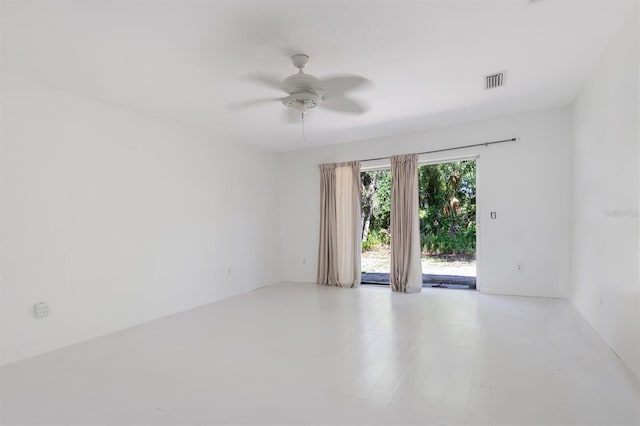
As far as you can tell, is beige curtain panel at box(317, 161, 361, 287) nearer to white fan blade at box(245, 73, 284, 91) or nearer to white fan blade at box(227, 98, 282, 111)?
white fan blade at box(227, 98, 282, 111)

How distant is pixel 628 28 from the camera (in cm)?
218

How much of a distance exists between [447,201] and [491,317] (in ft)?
6.95

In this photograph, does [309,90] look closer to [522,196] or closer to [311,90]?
[311,90]

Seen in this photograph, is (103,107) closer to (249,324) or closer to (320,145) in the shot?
(249,324)

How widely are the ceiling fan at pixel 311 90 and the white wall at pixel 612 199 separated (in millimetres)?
1949

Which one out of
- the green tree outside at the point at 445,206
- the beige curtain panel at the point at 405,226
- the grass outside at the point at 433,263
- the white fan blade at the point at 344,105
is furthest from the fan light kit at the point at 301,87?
the grass outside at the point at 433,263

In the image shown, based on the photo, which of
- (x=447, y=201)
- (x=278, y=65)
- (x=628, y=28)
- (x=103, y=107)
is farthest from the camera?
(x=447, y=201)

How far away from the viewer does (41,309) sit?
2.82 metres

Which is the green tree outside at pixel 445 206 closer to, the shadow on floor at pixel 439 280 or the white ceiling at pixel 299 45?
the shadow on floor at pixel 439 280

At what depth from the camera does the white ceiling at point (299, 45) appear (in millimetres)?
1963

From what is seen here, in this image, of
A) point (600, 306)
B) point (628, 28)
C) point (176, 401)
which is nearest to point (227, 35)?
point (176, 401)

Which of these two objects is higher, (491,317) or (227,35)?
A: (227,35)

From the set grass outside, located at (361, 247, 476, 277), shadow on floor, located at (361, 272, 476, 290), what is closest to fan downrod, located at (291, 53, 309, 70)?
grass outside, located at (361, 247, 476, 277)

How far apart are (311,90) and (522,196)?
11.3 feet
